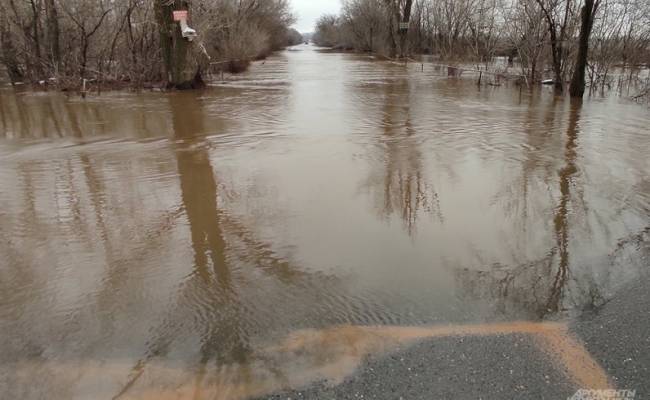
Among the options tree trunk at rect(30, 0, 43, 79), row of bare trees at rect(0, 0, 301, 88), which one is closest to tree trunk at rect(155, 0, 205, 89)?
row of bare trees at rect(0, 0, 301, 88)

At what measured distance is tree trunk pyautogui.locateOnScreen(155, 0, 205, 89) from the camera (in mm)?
16750

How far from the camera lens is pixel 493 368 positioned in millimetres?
3318

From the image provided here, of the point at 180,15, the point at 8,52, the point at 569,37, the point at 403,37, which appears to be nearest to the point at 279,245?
the point at 180,15

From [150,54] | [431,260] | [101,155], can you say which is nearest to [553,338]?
[431,260]

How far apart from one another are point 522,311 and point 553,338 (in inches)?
15.8

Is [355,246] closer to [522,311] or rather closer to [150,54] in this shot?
[522,311]

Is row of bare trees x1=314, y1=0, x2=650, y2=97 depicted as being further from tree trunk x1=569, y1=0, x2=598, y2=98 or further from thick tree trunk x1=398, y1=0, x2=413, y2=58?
thick tree trunk x1=398, y1=0, x2=413, y2=58

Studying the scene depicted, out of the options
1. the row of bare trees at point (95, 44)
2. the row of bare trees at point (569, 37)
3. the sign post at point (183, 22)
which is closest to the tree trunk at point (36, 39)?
the row of bare trees at point (95, 44)

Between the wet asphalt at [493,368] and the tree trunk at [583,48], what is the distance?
13.7m

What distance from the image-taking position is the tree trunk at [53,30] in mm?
19134

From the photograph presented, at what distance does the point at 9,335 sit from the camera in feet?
12.2

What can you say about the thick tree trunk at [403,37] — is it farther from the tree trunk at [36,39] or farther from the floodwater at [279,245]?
the floodwater at [279,245]

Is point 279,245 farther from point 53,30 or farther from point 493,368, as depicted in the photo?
point 53,30

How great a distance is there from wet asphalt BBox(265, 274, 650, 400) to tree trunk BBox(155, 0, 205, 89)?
15.9m
